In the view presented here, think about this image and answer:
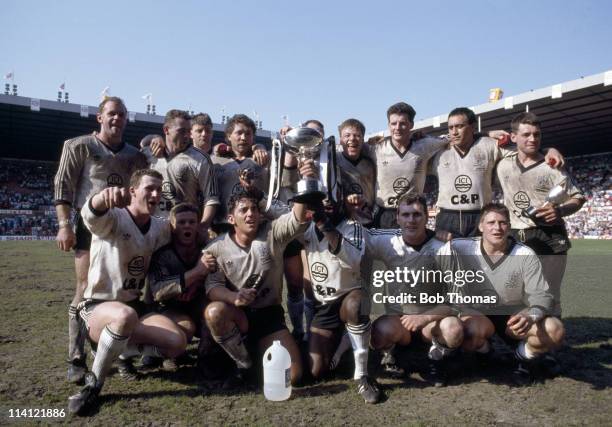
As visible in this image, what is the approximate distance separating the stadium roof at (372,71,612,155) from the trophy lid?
1846 cm

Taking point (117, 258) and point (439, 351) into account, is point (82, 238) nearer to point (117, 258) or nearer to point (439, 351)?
point (117, 258)

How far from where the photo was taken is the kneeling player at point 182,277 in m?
3.62

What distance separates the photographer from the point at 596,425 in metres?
2.83

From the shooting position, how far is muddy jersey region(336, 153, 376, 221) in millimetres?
4646

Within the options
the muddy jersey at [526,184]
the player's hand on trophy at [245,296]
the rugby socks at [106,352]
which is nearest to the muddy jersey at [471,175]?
the muddy jersey at [526,184]

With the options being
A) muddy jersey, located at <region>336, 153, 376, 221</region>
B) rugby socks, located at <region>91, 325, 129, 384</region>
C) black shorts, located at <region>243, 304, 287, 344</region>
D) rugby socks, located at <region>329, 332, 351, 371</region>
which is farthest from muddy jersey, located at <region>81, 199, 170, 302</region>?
muddy jersey, located at <region>336, 153, 376, 221</region>

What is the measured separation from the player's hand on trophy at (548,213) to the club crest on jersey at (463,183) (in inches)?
27.0

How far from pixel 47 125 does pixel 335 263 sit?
1078 inches

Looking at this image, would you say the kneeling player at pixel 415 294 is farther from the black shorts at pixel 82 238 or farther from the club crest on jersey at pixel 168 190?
the black shorts at pixel 82 238

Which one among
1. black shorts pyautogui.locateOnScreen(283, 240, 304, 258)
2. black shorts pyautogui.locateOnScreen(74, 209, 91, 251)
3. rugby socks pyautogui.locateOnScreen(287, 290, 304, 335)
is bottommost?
rugby socks pyautogui.locateOnScreen(287, 290, 304, 335)

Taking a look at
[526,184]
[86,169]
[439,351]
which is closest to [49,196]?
[86,169]

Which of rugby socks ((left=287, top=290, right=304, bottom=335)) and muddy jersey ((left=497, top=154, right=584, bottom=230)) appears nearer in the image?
muddy jersey ((left=497, top=154, right=584, bottom=230))

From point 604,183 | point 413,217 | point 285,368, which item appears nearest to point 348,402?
point 285,368

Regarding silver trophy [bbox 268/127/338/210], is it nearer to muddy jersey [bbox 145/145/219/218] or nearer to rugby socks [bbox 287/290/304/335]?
muddy jersey [bbox 145/145/219/218]
